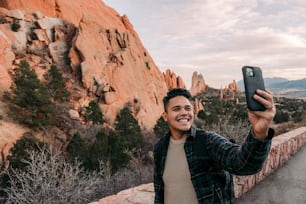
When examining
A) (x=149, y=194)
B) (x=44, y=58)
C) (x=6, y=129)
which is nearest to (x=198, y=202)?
(x=149, y=194)

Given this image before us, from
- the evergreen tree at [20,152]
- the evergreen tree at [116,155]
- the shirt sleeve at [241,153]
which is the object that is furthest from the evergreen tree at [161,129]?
the shirt sleeve at [241,153]

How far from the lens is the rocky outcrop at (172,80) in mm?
51906

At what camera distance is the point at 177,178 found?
5.05ft

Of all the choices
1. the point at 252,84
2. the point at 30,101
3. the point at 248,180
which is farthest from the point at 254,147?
the point at 30,101

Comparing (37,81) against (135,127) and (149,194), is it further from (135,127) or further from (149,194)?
(149,194)

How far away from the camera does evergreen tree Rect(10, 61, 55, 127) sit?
18.1 metres

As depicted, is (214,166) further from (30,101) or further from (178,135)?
(30,101)

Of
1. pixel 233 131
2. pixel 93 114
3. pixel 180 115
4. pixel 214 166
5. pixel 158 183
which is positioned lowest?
pixel 233 131

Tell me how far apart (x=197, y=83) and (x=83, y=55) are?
79.1 meters

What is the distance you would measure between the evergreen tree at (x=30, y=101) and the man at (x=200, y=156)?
60.2 feet

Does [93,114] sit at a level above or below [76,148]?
above

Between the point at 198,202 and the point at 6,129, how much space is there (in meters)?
19.0

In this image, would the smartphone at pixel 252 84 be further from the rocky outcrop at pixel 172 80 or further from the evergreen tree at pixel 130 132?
the rocky outcrop at pixel 172 80

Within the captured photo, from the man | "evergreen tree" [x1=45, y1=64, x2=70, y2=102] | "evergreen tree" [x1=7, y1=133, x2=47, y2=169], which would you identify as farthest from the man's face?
"evergreen tree" [x1=45, y1=64, x2=70, y2=102]
